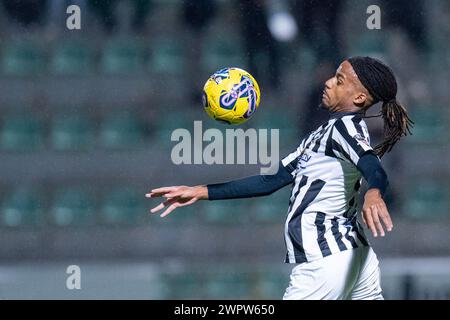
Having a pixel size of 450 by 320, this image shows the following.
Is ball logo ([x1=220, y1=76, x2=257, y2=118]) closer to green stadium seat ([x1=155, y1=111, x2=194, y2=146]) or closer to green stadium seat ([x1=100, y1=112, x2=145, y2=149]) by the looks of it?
green stadium seat ([x1=155, y1=111, x2=194, y2=146])

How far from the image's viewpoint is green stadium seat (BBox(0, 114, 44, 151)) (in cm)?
667

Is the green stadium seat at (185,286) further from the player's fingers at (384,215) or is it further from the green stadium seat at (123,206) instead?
the player's fingers at (384,215)

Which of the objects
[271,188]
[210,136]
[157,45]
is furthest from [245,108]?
[157,45]

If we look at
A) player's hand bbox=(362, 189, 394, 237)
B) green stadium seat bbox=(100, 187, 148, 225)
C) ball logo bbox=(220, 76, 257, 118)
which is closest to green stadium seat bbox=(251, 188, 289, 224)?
green stadium seat bbox=(100, 187, 148, 225)

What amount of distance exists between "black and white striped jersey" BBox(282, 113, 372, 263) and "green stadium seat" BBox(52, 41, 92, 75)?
3287mm

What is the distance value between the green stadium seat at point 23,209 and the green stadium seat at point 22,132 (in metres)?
0.33

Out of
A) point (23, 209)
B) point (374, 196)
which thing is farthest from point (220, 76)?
point (23, 209)

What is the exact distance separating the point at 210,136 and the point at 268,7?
929 mm

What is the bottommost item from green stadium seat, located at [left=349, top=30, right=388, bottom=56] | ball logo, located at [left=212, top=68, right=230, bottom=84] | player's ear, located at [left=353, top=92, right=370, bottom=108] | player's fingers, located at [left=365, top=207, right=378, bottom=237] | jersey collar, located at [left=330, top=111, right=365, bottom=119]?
player's fingers, located at [left=365, top=207, right=378, bottom=237]

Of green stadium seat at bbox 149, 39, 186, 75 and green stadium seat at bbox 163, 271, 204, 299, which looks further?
green stadium seat at bbox 149, 39, 186, 75

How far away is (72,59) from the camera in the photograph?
264 inches

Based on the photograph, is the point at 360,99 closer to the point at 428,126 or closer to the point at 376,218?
the point at 376,218

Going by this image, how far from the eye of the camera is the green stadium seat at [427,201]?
657cm

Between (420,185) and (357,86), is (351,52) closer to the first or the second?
(420,185)
